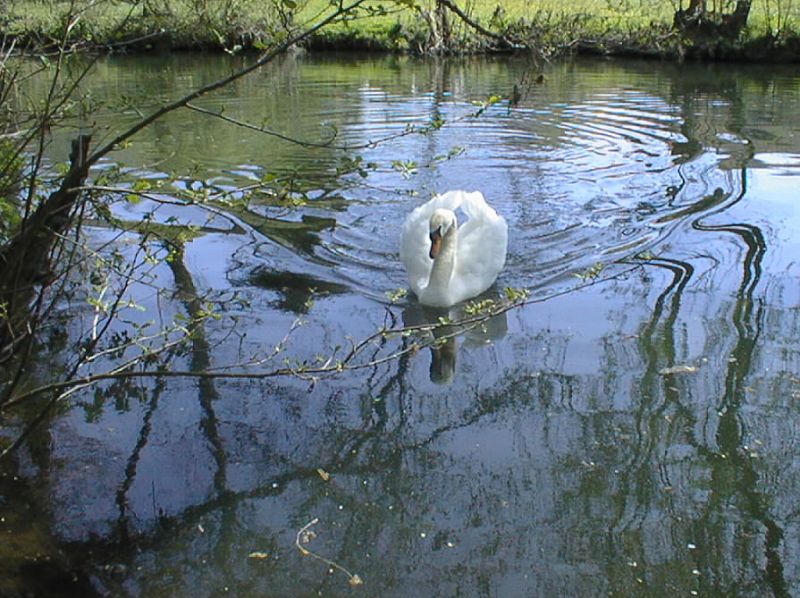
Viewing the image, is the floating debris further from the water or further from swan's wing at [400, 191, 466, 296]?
swan's wing at [400, 191, 466, 296]

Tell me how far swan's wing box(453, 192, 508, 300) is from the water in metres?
0.37

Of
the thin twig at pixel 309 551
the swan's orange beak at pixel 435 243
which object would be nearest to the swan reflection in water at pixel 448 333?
the swan's orange beak at pixel 435 243

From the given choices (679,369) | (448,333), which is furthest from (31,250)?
(679,369)

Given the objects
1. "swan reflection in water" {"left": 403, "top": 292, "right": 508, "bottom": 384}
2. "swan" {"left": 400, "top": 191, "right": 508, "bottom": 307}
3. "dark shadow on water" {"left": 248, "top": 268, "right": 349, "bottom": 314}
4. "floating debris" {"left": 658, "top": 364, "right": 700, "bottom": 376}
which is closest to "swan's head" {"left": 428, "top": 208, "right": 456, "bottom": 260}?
"swan" {"left": 400, "top": 191, "right": 508, "bottom": 307}

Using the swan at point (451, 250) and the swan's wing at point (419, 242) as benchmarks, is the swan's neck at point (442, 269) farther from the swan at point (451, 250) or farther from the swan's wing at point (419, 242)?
the swan's wing at point (419, 242)

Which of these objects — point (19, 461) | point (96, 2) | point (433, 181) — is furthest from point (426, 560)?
point (433, 181)

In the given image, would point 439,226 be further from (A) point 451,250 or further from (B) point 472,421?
(B) point 472,421

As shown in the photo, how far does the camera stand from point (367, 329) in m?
6.44

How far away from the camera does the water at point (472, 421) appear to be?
3994mm

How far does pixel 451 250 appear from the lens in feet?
22.7

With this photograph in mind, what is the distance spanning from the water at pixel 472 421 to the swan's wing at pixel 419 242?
307 millimetres

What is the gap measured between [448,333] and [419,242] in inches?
39.0

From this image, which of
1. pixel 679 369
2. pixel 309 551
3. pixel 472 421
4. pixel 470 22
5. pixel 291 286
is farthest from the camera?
pixel 291 286

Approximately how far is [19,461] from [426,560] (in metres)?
→ 2.26
